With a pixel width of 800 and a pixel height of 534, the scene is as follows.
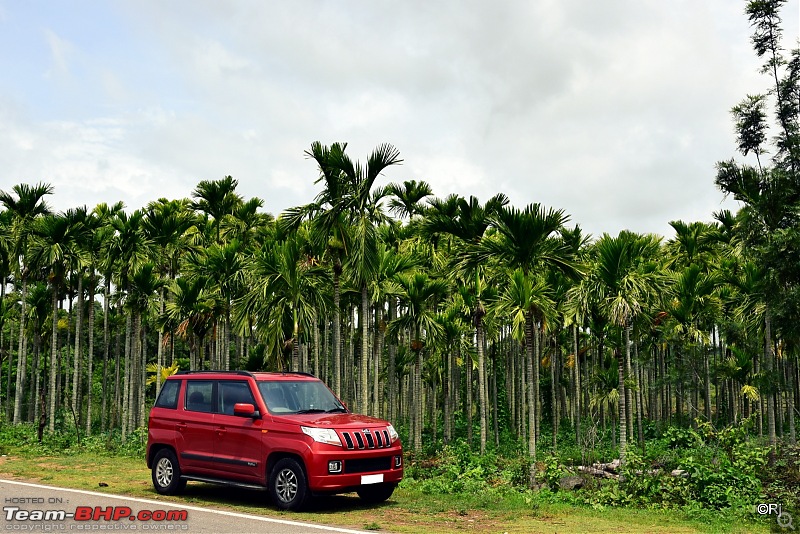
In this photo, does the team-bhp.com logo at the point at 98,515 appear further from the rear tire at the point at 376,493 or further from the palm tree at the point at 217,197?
the palm tree at the point at 217,197

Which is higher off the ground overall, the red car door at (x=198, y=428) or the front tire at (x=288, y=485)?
the red car door at (x=198, y=428)

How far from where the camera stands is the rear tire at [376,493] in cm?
1141

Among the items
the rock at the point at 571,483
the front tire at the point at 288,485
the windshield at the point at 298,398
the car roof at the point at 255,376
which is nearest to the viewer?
the front tire at the point at 288,485

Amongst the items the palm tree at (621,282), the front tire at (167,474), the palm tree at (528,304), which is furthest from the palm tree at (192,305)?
the front tire at (167,474)

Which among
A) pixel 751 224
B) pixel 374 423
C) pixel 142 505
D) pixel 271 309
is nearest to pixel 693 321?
pixel 751 224

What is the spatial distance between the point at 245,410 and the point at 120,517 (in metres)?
2.32

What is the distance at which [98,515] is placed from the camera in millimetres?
9750

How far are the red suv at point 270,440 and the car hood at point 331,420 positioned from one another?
0.02 meters

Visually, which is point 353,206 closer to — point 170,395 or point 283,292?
point 283,292

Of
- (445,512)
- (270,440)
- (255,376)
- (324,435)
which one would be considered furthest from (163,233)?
(445,512)

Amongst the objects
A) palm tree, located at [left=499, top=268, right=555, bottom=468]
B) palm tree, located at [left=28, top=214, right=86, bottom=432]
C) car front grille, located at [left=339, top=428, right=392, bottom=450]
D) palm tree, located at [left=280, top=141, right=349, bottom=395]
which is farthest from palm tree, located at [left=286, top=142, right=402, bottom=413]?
palm tree, located at [left=28, top=214, right=86, bottom=432]

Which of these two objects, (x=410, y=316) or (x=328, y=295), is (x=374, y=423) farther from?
(x=410, y=316)

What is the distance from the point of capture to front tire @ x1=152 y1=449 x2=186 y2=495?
12.2m

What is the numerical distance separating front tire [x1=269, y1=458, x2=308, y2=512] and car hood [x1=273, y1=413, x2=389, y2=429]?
612 millimetres
